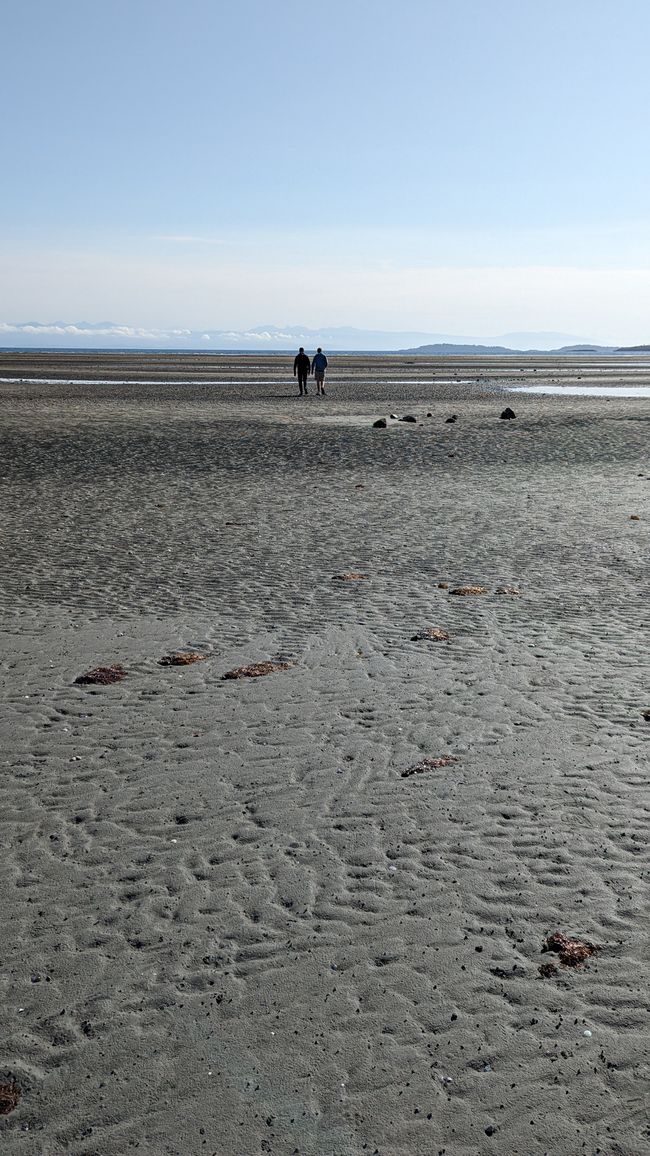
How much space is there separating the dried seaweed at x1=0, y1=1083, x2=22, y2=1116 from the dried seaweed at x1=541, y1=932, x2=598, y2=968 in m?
2.75

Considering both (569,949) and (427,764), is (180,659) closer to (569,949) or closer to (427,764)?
(427,764)

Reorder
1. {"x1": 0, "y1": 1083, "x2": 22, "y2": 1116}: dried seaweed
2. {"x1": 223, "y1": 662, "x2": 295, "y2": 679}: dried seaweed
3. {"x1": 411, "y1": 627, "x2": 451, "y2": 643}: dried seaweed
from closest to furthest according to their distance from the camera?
{"x1": 0, "y1": 1083, "x2": 22, "y2": 1116}: dried seaweed, {"x1": 223, "y1": 662, "x2": 295, "y2": 679}: dried seaweed, {"x1": 411, "y1": 627, "x2": 451, "y2": 643}: dried seaweed

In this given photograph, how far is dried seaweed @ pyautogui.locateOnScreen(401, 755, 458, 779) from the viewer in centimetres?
792

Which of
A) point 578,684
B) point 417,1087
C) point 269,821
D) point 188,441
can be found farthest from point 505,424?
point 417,1087

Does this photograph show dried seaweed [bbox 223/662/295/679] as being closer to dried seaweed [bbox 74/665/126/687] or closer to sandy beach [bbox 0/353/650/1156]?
sandy beach [bbox 0/353/650/1156]

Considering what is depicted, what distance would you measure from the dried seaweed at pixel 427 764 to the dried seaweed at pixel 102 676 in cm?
341

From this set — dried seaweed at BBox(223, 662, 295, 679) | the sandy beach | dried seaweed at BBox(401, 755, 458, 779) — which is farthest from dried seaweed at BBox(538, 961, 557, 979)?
dried seaweed at BBox(223, 662, 295, 679)

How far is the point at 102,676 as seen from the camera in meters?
10.1

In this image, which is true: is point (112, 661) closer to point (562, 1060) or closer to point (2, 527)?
point (562, 1060)

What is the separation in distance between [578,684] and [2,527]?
37.7ft

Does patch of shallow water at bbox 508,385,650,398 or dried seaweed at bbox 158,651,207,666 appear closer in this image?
dried seaweed at bbox 158,651,207,666

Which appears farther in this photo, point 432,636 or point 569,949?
point 432,636

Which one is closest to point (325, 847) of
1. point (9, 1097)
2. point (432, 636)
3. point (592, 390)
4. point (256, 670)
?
point (9, 1097)

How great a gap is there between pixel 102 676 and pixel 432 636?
361cm
